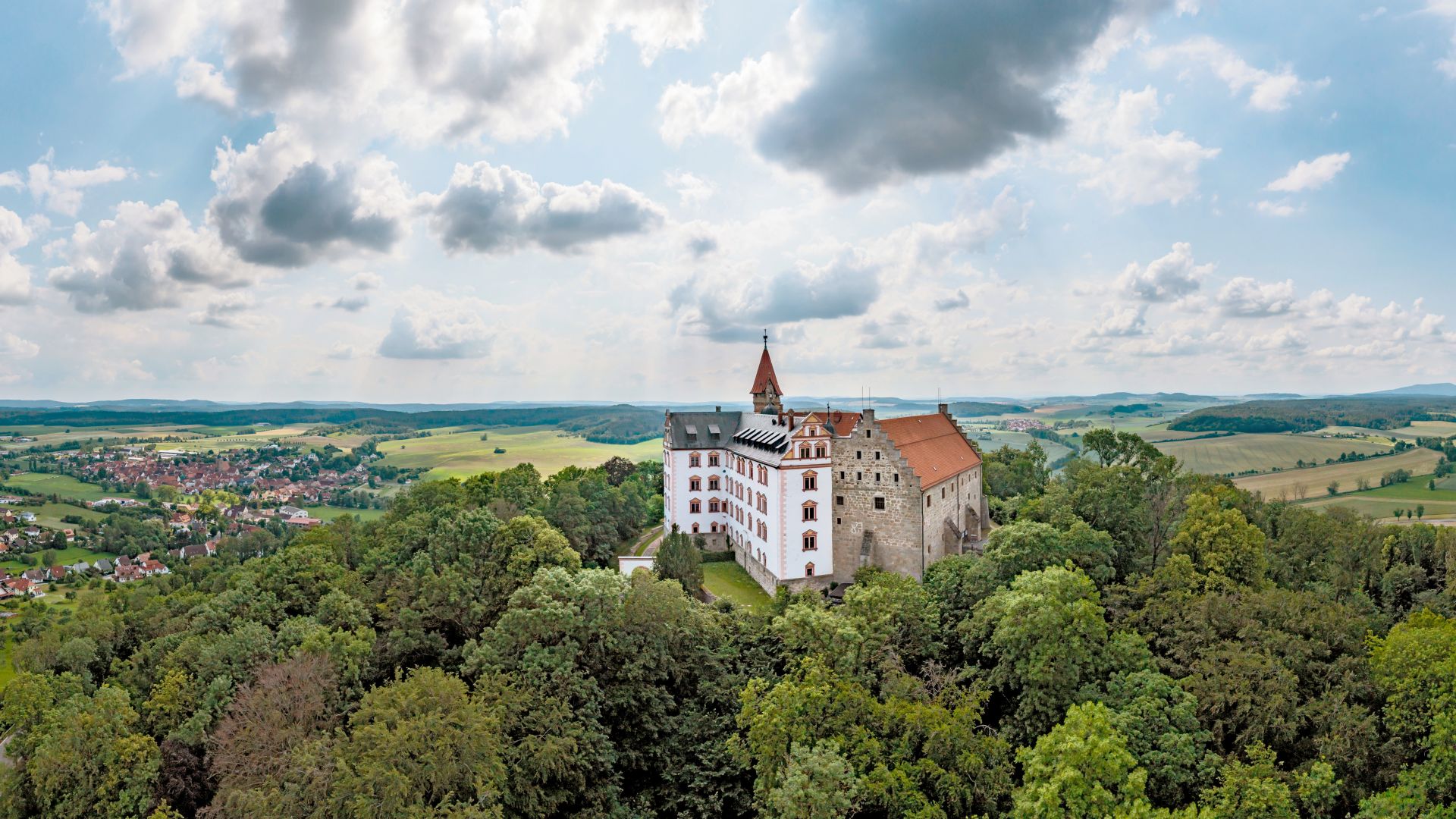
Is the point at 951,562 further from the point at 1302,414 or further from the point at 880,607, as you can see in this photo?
the point at 1302,414

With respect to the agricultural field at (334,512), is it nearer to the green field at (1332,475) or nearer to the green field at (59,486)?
the green field at (59,486)

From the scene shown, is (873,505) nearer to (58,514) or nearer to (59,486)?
(58,514)

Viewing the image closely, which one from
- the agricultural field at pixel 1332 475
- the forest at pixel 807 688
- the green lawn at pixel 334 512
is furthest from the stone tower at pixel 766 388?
the green lawn at pixel 334 512

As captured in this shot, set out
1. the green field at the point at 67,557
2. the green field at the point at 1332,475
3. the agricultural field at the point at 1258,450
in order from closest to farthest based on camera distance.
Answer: the green field at the point at 1332,475
the green field at the point at 67,557
the agricultural field at the point at 1258,450

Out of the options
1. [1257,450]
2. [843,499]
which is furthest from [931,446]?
[1257,450]

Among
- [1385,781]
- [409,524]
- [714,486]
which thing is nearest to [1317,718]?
[1385,781]
